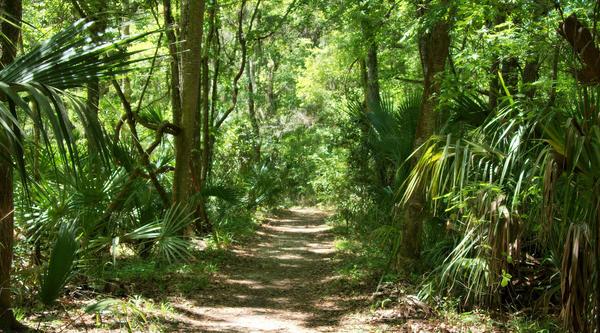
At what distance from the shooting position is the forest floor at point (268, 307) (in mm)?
6043

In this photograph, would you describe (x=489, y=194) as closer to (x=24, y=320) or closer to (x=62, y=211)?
(x=62, y=211)

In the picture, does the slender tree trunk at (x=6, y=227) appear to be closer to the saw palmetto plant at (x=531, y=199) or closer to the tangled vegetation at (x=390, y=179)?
the tangled vegetation at (x=390, y=179)

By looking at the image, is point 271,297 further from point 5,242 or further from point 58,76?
point 58,76

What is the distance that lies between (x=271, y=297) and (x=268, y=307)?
0.69 meters

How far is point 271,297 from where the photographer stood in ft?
28.5

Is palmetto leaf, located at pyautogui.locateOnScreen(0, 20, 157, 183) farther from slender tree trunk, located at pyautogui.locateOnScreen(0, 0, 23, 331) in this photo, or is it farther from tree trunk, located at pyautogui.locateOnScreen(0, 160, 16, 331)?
tree trunk, located at pyautogui.locateOnScreen(0, 160, 16, 331)

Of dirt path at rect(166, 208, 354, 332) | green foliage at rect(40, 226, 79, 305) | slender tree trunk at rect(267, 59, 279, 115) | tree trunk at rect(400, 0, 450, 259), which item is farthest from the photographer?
slender tree trunk at rect(267, 59, 279, 115)

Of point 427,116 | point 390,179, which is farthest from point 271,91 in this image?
point 427,116

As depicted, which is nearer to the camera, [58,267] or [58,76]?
[58,76]

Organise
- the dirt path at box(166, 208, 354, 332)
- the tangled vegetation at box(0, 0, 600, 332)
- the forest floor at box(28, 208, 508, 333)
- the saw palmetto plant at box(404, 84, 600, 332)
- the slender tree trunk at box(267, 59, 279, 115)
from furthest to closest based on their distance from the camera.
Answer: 1. the slender tree trunk at box(267, 59, 279, 115)
2. the dirt path at box(166, 208, 354, 332)
3. the forest floor at box(28, 208, 508, 333)
4. the saw palmetto plant at box(404, 84, 600, 332)
5. the tangled vegetation at box(0, 0, 600, 332)

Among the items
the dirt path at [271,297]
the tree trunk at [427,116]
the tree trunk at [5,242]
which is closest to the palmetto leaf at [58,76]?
the tree trunk at [5,242]

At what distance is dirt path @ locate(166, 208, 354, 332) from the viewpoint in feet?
22.7

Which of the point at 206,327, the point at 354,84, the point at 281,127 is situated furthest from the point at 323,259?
the point at 281,127

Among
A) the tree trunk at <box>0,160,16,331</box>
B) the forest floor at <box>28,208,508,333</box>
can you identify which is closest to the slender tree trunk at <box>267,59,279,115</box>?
the forest floor at <box>28,208,508,333</box>
